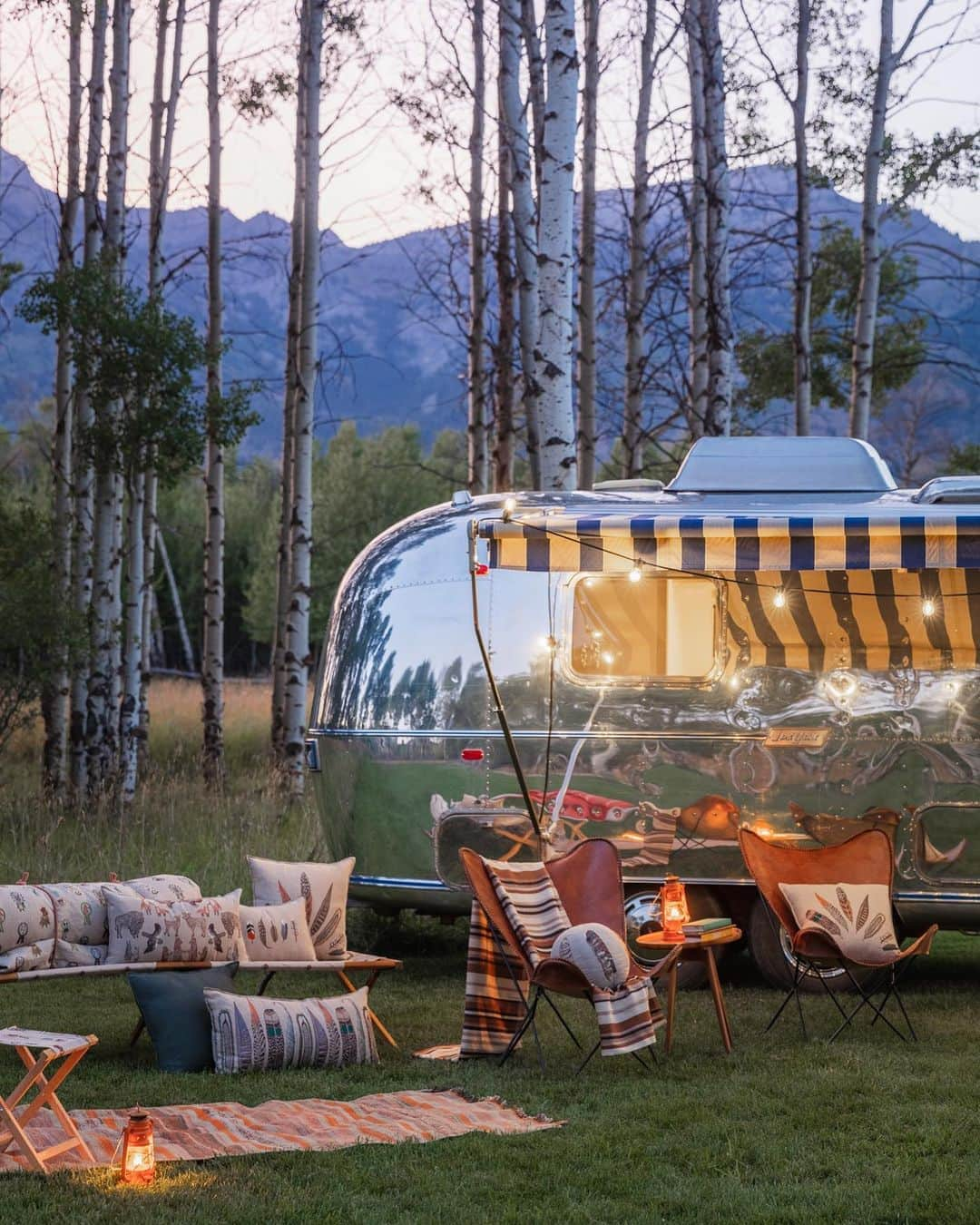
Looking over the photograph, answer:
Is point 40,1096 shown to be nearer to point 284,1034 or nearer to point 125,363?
point 284,1034

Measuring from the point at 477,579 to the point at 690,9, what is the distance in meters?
8.00

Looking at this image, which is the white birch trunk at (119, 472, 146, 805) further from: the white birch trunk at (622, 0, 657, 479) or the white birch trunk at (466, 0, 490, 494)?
the white birch trunk at (622, 0, 657, 479)

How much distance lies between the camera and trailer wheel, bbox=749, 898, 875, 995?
7.94 metres

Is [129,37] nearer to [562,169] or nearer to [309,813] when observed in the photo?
[562,169]

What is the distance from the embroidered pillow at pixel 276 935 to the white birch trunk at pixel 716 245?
705 centimetres

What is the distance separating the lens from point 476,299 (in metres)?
18.3

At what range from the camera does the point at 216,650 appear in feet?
53.5

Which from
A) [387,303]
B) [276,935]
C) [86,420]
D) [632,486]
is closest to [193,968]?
[276,935]

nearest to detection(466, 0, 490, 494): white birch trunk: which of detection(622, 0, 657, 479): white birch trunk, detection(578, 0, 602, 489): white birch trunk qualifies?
detection(578, 0, 602, 489): white birch trunk

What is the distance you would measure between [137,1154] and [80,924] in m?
2.23

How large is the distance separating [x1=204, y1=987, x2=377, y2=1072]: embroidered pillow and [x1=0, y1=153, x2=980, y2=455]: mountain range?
9.59m

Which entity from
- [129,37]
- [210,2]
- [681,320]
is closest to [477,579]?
[129,37]

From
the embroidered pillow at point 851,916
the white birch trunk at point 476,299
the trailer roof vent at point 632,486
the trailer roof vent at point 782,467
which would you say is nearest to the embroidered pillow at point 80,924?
the embroidered pillow at point 851,916

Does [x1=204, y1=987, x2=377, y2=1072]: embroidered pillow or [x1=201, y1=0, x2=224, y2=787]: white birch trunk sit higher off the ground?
[x1=201, y1=0, x2=224, y2=787]: white birch trunk
